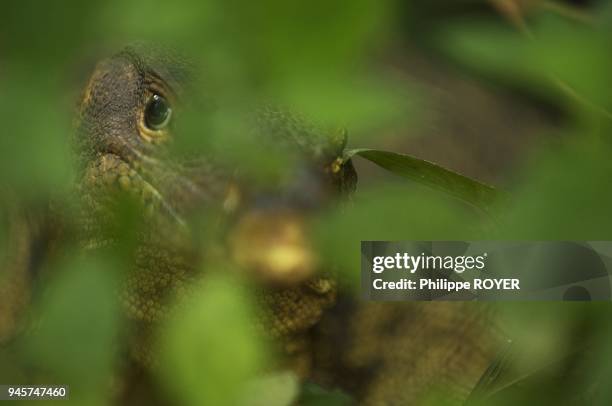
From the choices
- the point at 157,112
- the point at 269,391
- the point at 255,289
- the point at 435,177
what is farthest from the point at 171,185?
the point at 269,391

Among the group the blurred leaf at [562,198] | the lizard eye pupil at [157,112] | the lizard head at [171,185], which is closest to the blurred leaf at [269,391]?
the blurred leaf at [562,198]

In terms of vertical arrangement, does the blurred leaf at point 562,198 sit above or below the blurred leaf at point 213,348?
above

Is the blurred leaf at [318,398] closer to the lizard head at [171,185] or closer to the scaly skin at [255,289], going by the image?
the lizard head at [171,185]

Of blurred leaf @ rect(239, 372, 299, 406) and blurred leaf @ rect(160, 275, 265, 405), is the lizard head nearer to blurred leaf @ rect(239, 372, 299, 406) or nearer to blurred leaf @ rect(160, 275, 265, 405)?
blurred leaf @ rect(239, 372, 299, 406)

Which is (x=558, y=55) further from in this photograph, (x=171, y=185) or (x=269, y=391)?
(x=171, y=185)

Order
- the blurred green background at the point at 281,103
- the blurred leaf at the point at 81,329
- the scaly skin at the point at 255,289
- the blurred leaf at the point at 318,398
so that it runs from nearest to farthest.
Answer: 1. the blurred green background at the point at 281,103
2. the blurred leaf at the point at 81,329
3. the blurred leaf at the point at 318,398
4. the scaly skin at the point at 255,289

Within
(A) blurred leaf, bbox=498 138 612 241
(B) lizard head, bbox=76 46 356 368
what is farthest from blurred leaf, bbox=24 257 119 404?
(B) lizard head, bbox=76 46 356 368

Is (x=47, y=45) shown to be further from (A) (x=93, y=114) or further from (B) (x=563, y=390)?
(A) (x=93, y=114)

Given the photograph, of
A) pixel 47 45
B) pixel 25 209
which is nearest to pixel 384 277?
pixel 47 45
